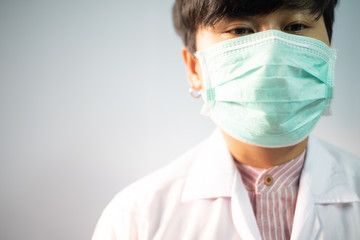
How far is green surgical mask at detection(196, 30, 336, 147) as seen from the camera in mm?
812

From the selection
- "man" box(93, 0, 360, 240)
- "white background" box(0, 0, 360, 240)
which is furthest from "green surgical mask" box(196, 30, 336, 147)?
"white background" box(0, 0, 360, 240)

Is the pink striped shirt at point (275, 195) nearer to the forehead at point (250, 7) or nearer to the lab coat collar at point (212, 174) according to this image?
the lab coat collar at point (212, 174)

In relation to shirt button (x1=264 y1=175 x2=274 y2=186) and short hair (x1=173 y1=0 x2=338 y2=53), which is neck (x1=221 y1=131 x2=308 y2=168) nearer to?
shirt button (x1=264 y1=175 x2=274 y2=186)

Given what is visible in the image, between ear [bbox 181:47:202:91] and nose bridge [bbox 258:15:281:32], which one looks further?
ear [bbox 181:47:202:91]

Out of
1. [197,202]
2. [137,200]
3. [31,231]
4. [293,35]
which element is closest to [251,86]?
[293,35]

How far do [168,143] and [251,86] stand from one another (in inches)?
29.4

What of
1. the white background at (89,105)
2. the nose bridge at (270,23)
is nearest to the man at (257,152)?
the nose bridge at (270,23)

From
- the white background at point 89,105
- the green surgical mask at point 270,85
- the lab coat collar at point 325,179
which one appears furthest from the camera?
the white background at point 89,105

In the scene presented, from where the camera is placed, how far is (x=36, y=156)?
1357mm

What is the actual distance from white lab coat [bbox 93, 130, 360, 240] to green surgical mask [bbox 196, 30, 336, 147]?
20 cm

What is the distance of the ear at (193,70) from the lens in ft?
3.45

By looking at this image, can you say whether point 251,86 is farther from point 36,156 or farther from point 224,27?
point 36,156

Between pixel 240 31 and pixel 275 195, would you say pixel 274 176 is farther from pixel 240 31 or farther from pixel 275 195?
pixel 240 31

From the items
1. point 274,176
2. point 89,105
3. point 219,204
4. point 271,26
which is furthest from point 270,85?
point 89,105
